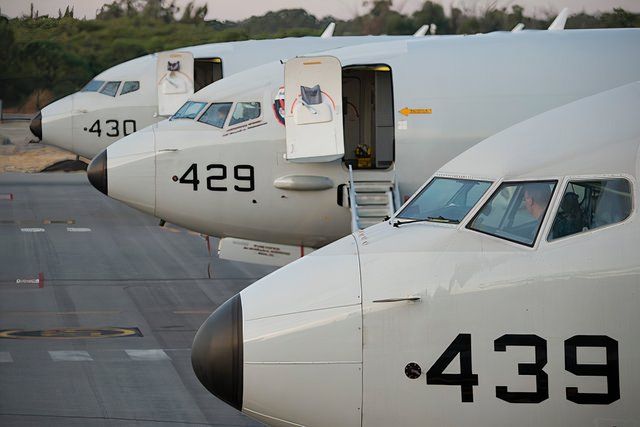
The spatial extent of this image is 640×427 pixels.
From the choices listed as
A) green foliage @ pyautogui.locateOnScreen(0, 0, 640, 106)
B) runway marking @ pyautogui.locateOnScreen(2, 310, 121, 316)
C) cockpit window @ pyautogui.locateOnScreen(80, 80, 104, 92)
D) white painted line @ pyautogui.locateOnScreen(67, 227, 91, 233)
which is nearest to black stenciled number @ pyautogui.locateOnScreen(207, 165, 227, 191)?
runway marking @ pyautogui.locateOnScreen(2, 310, 121, 316)

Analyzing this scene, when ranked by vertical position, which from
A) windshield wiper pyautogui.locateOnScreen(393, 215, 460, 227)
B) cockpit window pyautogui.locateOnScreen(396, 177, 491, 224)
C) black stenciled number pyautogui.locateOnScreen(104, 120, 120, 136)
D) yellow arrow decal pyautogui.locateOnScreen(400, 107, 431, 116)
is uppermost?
cockpit window pyautogui.locateOnScreen(396, 177, 491, 224)

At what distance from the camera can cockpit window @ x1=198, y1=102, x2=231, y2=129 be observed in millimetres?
17828

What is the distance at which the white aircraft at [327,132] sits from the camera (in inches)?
641

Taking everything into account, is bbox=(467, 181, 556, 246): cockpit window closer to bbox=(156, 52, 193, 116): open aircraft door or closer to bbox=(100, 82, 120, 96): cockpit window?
bbox=(156, 52, 193, 116): open aircraft door

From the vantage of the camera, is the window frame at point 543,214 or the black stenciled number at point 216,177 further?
the black stenciled number at point 216,177

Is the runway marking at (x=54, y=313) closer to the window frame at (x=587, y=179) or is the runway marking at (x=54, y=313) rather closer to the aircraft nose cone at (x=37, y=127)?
the window frame at (x=587, y=179)

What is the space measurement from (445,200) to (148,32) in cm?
3743

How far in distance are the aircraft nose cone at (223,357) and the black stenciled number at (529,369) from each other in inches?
66.9

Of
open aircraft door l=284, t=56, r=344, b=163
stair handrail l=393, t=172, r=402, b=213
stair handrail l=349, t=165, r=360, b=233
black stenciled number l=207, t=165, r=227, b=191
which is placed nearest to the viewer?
stair handrail l=349, t=165, r=360, b=233

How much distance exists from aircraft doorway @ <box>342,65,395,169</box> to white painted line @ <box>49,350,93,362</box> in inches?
200

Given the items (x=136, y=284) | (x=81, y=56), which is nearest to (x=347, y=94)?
(x=136, y=284)

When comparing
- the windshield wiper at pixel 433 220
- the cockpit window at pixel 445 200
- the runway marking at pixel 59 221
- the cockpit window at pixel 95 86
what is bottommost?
the runway marking at pixel 59 221

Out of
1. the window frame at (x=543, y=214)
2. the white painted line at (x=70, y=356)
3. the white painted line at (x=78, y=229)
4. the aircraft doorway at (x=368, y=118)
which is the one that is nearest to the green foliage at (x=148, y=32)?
the white painted line at (x=78, y=229)

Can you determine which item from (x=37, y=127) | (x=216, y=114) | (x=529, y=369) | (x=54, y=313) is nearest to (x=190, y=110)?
(x=216, y=114)
